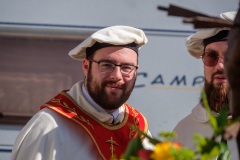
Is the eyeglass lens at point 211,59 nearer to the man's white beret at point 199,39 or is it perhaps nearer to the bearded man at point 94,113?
the man's white beret at point 199,39

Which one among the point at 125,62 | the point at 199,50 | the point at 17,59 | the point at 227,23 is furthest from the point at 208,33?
the point at 227,23

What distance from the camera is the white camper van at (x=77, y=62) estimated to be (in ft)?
15.3

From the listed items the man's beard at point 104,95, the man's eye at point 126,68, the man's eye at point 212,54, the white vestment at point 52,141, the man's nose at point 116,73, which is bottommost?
the white vestment at point 52,141

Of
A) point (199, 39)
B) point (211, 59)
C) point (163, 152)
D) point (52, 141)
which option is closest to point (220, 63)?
point (211, 59)

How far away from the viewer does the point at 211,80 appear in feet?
11.9

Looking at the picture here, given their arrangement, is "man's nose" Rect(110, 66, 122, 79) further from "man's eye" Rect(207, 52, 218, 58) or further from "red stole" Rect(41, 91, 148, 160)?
"man's eye" Rect(207, 52, 218, 58)

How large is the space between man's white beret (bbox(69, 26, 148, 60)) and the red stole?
27cm

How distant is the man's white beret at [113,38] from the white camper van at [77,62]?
0.92 meters

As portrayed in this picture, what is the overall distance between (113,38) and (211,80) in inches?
21.7

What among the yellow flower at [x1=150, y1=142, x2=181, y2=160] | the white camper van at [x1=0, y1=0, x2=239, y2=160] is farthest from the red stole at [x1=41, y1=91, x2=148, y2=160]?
the yellow flower at [x1=150, y1=142, x2=181, y2=160]

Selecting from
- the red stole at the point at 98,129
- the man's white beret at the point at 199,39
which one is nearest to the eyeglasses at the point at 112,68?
the red stole at the point at 98,129

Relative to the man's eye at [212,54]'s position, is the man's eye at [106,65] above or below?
below

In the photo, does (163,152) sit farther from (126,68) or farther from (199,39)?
(199,39)

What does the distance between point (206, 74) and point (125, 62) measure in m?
0.44
